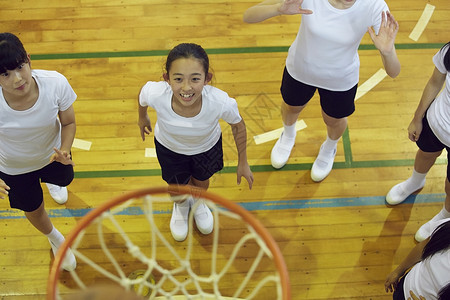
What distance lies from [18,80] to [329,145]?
6.95 ft

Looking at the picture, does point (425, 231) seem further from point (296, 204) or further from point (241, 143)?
point (241, 143)

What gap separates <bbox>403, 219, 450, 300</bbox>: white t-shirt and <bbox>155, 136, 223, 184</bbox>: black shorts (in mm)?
1246

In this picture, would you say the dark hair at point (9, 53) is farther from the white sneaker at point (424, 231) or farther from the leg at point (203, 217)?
the white sneaker at point (424, 231)

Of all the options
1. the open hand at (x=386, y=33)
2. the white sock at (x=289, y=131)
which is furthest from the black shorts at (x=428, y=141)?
the white sock at (x=289, y=131)

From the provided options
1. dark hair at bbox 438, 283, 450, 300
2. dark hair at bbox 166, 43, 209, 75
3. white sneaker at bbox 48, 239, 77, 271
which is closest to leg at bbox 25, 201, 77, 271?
white sneaker at bbox 48, 239, 77, 271

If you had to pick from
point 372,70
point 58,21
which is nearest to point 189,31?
point 58,21

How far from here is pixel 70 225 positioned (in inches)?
132

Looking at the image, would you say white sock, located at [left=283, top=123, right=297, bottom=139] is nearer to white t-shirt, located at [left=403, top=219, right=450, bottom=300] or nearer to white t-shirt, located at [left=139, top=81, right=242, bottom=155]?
white t-shirt, located at [left=139, top=81, right=242, bottom=155]

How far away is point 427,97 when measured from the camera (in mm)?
2820

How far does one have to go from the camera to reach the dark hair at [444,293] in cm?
208

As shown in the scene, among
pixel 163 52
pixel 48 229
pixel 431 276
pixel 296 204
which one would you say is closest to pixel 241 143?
pixel 296 204

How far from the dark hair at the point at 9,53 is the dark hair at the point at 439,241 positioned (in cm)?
212

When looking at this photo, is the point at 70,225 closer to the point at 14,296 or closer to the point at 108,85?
the point at 14,296

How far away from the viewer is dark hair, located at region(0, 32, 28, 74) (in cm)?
224
